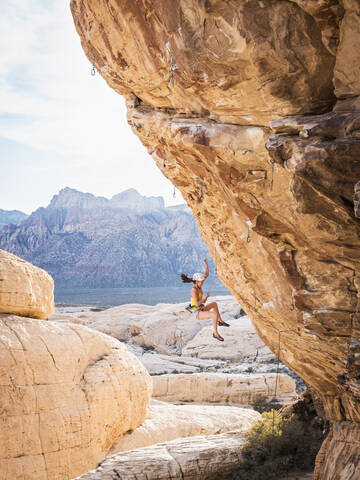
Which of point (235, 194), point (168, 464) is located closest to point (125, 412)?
point (168, 464)

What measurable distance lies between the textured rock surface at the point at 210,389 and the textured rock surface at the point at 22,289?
1085cm

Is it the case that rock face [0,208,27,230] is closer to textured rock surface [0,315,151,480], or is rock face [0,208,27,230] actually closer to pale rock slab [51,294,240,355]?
pale rock slab [51,294,240,355]

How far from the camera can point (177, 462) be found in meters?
9.62

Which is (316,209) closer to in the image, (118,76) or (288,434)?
(118,76)

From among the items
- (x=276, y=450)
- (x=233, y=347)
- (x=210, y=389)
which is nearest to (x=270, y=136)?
(x=276, y=450)

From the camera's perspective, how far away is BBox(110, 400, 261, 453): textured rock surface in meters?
14.1

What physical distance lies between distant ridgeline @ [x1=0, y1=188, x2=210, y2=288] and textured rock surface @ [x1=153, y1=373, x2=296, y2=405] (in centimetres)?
8208

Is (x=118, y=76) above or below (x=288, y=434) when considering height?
above

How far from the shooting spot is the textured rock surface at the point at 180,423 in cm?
1411

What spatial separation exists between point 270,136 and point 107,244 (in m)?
112

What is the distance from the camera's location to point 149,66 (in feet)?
24.8

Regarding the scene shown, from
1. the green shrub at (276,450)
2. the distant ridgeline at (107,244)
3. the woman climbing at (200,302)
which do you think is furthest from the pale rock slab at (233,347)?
the distant ridgeline at (107,244)

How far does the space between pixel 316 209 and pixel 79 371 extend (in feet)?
29.6

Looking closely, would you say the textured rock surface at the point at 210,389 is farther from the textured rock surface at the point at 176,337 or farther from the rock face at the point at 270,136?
the rock face at the point at 270,136
